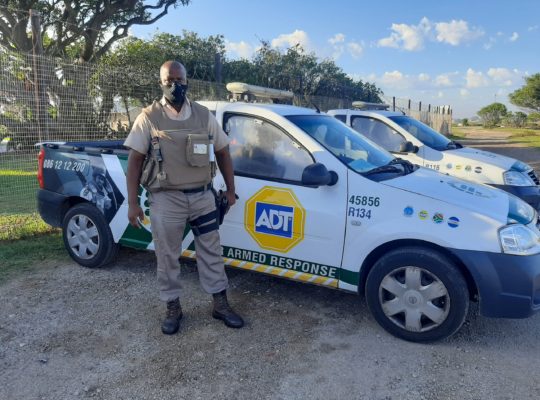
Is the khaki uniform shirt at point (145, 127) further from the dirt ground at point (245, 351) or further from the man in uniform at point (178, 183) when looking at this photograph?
the dirt ground at point (245, 351)

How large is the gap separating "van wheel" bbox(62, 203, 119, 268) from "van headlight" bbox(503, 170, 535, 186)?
5.05 metres

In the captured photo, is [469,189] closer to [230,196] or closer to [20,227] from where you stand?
[230,196]

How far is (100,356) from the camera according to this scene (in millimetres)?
3166

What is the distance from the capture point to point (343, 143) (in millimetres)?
4004

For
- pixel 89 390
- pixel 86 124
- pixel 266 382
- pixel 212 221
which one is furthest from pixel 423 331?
pixel 86 124

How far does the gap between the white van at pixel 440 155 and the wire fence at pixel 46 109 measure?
3.58 meters

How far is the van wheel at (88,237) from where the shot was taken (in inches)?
181

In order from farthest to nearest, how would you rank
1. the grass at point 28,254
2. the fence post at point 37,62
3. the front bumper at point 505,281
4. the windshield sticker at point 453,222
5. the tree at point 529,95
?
the tree at point 529,95
the fence post at point 37,62
the grass at point 28,254
the windshield sticker at point 453,222
the front bumper at point 505,281

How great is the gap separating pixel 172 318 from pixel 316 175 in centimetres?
157

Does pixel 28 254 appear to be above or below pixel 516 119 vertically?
below

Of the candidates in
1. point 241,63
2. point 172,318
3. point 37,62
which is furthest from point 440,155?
point 241,63

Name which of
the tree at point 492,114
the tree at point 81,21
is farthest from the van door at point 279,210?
the tree at point 492,114

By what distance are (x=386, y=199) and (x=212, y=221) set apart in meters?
1.33

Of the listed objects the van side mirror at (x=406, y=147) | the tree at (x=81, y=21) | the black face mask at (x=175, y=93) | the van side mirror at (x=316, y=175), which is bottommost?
the van side mirror at (x=316, y=175)
